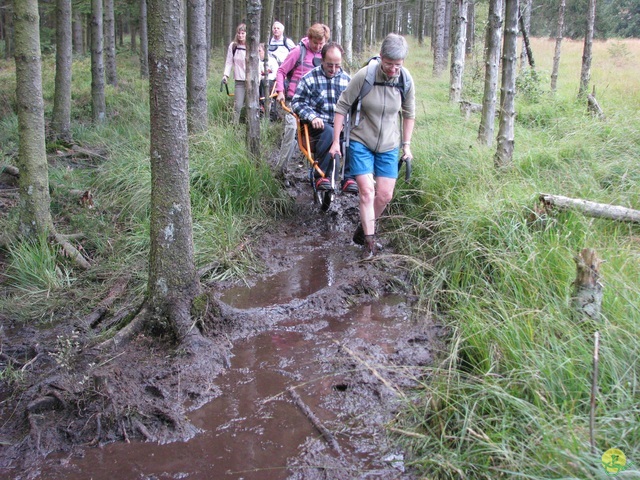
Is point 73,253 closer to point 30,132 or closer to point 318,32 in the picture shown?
point 30,132

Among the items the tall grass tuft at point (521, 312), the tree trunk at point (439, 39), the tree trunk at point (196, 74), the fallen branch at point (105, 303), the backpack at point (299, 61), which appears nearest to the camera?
the tall grass tuft at point (521, 312)

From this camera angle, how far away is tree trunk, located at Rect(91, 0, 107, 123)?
11758mm

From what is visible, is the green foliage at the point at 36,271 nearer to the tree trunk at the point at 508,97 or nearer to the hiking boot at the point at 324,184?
the hiking boot at the point at 324,184

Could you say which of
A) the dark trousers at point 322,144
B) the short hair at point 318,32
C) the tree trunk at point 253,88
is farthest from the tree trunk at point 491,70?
the tree trunk at point 253,88

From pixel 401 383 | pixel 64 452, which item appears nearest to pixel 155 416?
pixel 64 452

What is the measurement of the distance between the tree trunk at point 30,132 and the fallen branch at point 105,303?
108 centimetres

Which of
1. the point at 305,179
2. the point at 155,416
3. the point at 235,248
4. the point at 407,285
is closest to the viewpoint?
the point at 155,416

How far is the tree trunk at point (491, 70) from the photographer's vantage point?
6587 mm

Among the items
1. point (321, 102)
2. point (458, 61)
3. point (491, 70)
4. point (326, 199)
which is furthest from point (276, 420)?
point (458, 61)

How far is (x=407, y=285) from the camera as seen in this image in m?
5.25

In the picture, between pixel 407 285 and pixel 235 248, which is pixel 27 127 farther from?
pixel 407 285

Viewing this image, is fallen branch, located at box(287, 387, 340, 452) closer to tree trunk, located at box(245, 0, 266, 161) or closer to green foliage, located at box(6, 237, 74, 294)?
green foliage, located at box(6, 237, 74, 294)

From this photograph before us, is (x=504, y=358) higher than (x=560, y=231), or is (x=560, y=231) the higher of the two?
(x=560, y=231)

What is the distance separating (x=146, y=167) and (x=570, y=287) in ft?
17.2
